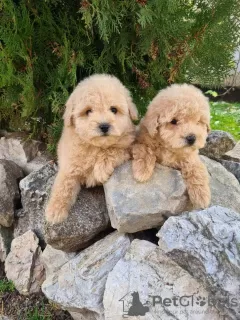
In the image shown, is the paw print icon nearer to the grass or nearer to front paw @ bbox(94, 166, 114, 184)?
front paw @ bbox(94, 166, 114, 184)

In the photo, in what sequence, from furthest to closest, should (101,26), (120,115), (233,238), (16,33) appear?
(16,33) < (101,26) < (120,115) < (233,238)

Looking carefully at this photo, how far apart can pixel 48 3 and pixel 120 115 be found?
123 centimetres

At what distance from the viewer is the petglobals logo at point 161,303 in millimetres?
2371

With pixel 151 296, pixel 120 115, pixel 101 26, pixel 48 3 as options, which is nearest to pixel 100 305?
pixel 151 296

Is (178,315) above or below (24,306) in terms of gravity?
above

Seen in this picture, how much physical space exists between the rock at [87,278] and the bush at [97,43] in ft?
3.48

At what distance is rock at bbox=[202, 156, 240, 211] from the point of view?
3.14m

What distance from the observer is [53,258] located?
3.18 m

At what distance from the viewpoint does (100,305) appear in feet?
8.66

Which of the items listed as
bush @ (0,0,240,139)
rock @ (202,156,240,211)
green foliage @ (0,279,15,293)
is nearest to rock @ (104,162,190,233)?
rock @ (202,156,240,211)

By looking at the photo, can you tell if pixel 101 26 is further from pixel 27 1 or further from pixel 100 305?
pixel 100 305

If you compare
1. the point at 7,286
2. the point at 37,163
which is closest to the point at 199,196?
the point at 37,163

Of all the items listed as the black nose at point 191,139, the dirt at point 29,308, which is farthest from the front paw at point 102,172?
the dirt at point 29,308

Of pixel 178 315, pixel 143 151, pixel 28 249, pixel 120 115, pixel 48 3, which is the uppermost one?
pixel 48 3
